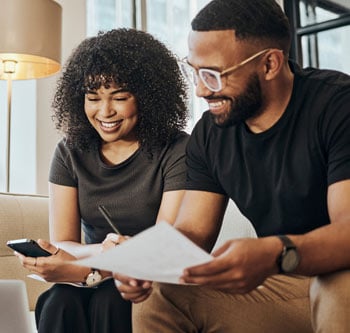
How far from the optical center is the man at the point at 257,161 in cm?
152

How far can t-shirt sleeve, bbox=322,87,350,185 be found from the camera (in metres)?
1.47

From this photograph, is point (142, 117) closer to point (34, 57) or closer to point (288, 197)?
point (288, 197)

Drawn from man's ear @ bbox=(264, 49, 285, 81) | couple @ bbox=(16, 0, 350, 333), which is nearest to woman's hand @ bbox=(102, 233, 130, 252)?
couple @ bbox=(16, 0, 350, 333)

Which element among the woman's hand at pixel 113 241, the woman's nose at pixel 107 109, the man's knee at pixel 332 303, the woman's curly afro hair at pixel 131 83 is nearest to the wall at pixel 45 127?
the woman's curly afro hair at pixel 131 83

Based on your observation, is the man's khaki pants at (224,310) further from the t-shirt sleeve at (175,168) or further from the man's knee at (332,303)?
the t-shirt sleeve at (175,168)

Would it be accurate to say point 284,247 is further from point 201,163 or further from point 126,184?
point 126,184

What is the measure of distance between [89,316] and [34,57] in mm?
1660

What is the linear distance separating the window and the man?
12.0ft

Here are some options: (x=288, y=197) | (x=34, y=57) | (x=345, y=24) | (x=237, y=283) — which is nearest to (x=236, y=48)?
(x=288, y=197)

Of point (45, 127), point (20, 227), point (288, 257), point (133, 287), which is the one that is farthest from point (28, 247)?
point (45, 127)

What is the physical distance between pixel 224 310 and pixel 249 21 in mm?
641

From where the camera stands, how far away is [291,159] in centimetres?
160

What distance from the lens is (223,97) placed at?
1.64m

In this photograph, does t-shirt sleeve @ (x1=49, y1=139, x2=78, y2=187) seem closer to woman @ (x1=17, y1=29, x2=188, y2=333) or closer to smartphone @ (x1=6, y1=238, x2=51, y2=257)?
woman @ (x1=17, y1=29, x2=188, y2=333)
